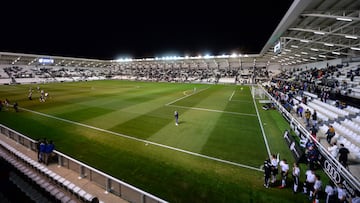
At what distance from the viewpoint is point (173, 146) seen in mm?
11234

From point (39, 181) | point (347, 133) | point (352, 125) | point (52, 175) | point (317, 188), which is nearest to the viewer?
point (317, 188)

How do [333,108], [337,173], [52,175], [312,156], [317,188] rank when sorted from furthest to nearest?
1. [333,108]
2. [312,156]
3. [337,173]
4. [52,175]
5. [317,188]

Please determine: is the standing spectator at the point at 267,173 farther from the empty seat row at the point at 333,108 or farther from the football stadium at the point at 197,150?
the empty seat row at the point at 333,108

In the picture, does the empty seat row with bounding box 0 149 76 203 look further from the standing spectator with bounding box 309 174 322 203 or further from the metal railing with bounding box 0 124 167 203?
the standing spectator with bounding box 309 174 322 203

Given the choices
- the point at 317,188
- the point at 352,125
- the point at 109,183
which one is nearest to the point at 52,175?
the point at 109,183

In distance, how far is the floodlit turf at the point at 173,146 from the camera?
7.24 m

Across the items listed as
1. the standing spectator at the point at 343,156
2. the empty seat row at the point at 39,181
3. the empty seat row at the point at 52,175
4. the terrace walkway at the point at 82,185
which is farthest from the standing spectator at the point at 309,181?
the empty seat row at the point at 39,181

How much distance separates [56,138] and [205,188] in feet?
35.6

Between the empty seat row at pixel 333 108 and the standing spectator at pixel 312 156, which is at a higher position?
the empty seat row at pixel 333 108

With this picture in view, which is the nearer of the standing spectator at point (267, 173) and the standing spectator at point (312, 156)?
the standing spectator at point (267, 173)

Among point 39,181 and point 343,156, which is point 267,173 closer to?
point 343,156

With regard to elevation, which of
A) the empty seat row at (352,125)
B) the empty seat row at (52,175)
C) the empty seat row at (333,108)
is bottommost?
the empty seat row at (52,175)

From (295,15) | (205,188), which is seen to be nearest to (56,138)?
(205,188)

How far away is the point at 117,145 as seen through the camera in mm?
11117
